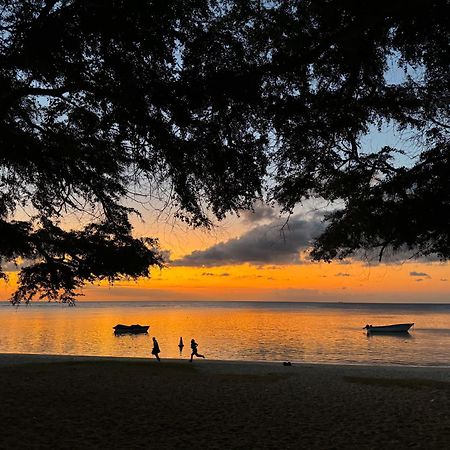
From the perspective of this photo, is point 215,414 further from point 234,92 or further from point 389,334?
point 389,334

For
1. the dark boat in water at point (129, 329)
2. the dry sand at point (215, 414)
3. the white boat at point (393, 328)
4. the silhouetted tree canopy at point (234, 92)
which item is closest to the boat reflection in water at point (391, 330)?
the white boat at point (393, 328)

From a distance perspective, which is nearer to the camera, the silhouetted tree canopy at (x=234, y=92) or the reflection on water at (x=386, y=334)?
the silhouetted tree canopy at (x=234, y=92)

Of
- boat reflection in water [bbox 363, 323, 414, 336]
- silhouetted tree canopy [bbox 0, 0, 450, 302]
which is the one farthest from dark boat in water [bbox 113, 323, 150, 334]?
silhouetted tree canopy [bbox 0, 0, 450, 302]

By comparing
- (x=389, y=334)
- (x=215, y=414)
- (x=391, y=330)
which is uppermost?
(x=215, y=414)

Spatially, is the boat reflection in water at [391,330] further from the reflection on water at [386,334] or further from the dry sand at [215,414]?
the dry sand at [215,414]

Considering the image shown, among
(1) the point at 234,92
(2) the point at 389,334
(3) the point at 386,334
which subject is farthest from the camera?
(2) the point at 389,334

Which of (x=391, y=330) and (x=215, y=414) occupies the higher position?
(x=215, y=414)

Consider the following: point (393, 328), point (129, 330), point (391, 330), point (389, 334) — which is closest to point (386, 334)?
point (389, 334)

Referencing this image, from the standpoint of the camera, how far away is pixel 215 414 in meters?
10.9

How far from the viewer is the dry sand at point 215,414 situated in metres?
8.43

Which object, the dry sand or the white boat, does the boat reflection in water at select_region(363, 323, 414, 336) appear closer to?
the white boat

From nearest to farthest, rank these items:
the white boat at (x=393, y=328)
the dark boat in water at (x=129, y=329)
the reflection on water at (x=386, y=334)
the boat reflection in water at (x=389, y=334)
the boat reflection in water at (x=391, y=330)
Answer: the reflection on water at (x=386, y=334)
the boat reflection in water at (x=389, y=334)
the dark boat in water at (x=129, y=329)
the boat reflection in water at (x=391, y=330)
the white boat at (x=393, y=328)

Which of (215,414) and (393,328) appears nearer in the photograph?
(215,414)

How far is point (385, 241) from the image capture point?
11266mm
